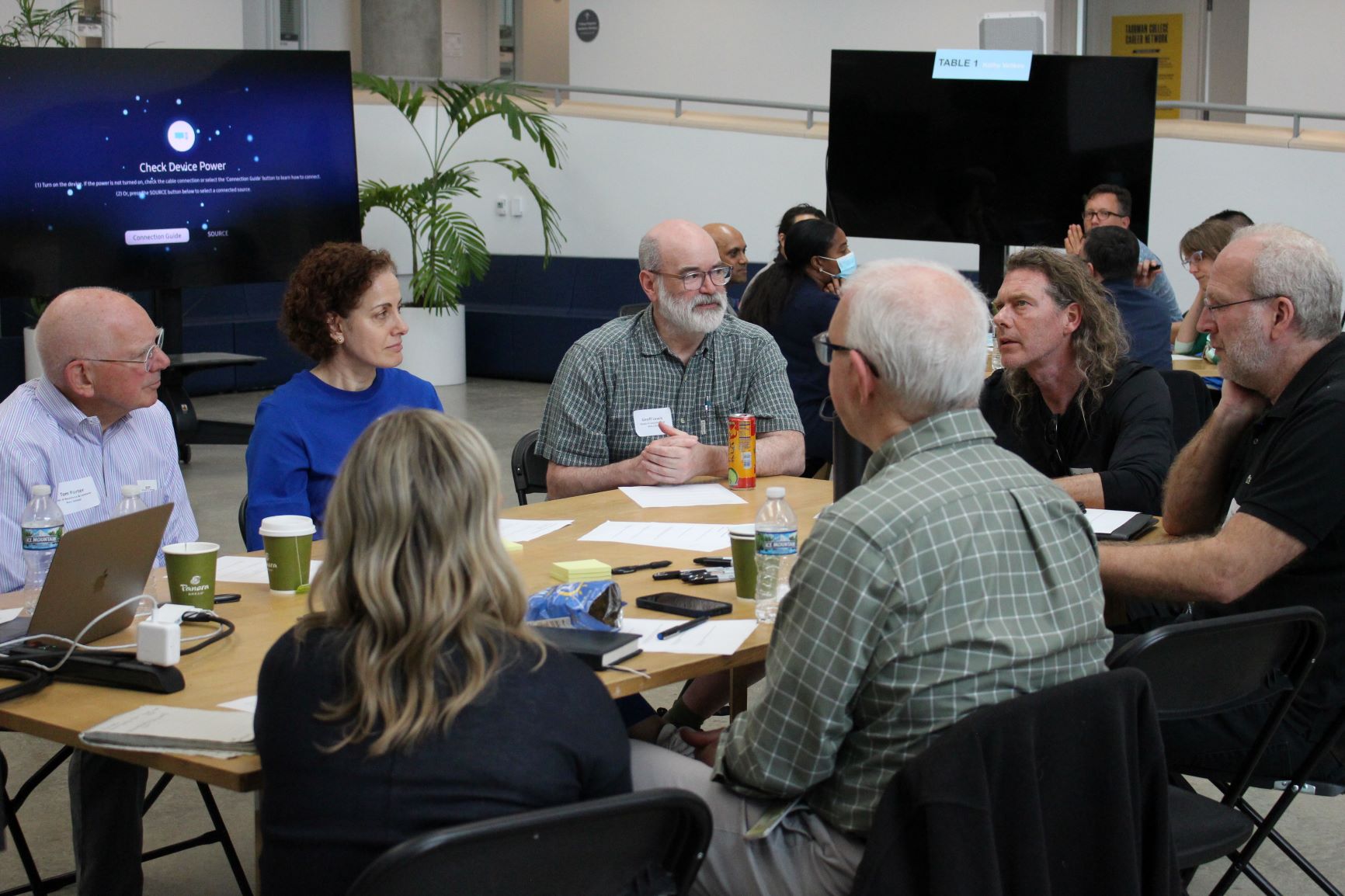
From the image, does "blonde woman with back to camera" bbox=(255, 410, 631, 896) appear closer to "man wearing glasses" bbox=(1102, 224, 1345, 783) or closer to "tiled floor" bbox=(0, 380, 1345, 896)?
"tiled floor" bbox=(0, 380, 1345, 896)

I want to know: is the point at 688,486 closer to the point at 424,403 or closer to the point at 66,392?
the point at 424,403

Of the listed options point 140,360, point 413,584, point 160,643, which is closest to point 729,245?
point 140,360

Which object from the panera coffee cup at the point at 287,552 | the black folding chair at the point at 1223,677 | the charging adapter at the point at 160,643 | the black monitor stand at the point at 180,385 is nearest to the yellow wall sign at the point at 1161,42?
the black monitor stand at the point at 180,385

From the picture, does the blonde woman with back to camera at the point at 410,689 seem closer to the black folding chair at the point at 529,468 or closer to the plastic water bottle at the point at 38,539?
the plastic water bottle at the point at 38,539

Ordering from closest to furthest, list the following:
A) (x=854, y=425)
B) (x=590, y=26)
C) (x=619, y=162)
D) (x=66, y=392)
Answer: (x=854, y=425), (x=66, y=392), (x=619, y=162), (x=590, y=26)

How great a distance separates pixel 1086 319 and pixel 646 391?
116 cm

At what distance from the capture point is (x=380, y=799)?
162 cm

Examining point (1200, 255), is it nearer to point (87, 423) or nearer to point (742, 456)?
point (742, 456)

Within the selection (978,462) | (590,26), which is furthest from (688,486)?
(590,26)

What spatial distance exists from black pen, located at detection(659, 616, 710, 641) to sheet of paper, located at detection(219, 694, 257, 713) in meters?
0.65

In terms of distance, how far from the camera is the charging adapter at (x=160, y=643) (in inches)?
83.6

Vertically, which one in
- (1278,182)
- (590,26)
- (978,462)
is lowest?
(978,462)

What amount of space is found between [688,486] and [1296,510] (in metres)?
1.53

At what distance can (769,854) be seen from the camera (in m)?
1.94
